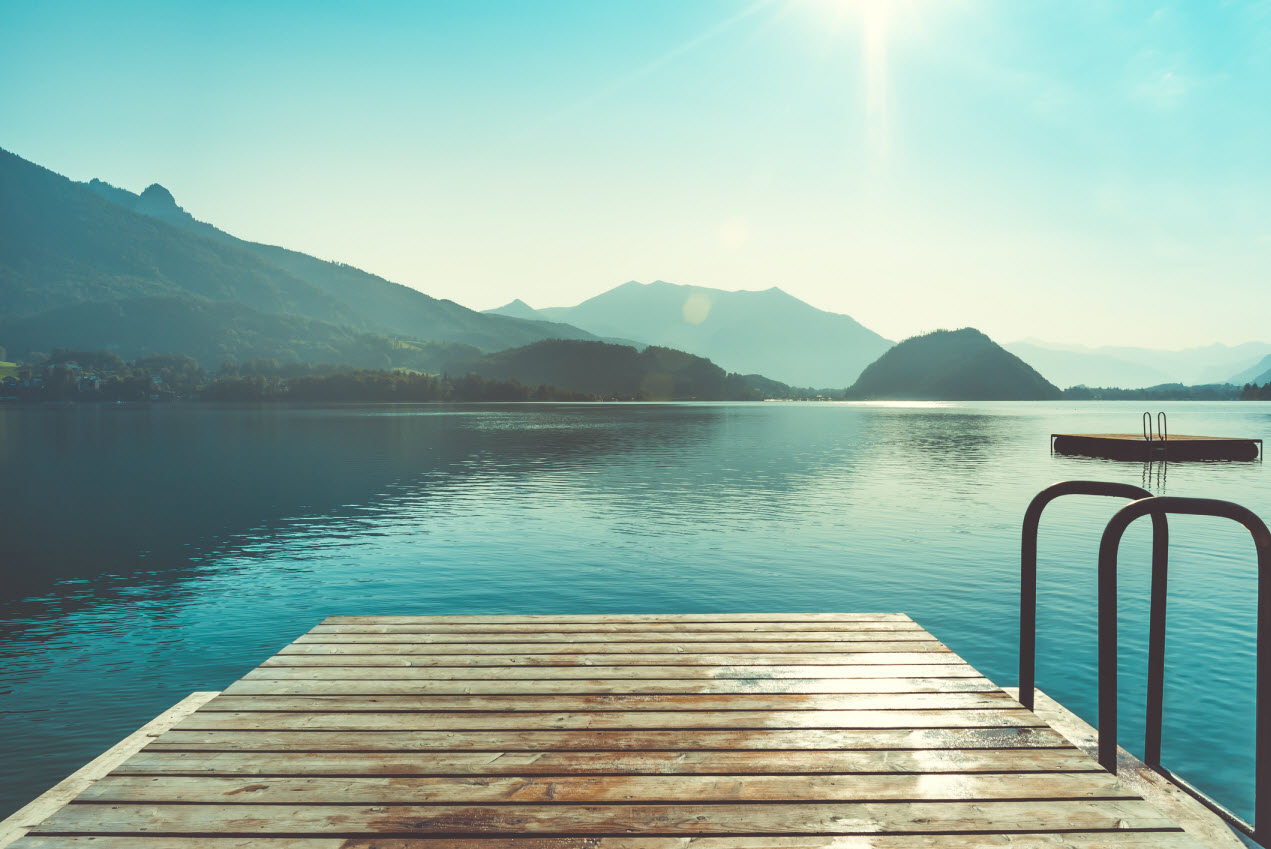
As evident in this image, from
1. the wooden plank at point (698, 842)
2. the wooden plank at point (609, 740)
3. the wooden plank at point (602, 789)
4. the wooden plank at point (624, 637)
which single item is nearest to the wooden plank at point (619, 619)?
the wooden plank at point (624, 637)

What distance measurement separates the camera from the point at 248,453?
2089 inches

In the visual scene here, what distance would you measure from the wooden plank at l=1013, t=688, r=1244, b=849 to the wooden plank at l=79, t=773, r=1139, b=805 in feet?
3.35

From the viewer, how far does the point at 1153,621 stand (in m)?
6.08

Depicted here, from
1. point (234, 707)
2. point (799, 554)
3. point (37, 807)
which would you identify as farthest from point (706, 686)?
point (799, 554)

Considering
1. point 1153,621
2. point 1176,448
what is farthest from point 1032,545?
point 1176,448

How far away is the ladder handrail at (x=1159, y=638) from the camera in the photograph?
4.80 metres

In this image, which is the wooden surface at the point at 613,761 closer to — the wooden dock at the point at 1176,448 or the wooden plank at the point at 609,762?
the wooden plank at the point at 609,762

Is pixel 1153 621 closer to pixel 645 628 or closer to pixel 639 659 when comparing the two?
pixel 639 659

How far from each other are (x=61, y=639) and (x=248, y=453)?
43.3 meters

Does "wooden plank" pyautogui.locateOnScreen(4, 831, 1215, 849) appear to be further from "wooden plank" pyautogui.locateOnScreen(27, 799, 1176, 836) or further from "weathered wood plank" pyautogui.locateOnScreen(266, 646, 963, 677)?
"weathered wood plank" pyautogui.locateOnScreen(266, 646, 963, 677)

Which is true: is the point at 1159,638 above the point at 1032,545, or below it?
below

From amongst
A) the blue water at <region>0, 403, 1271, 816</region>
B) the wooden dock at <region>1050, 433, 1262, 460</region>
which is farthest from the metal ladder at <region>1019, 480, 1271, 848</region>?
the wooden dock at <region>1050, 433, 1262, 460</region>

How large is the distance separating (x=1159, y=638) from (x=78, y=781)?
859cm

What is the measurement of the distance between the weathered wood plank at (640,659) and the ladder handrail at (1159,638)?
120cm
